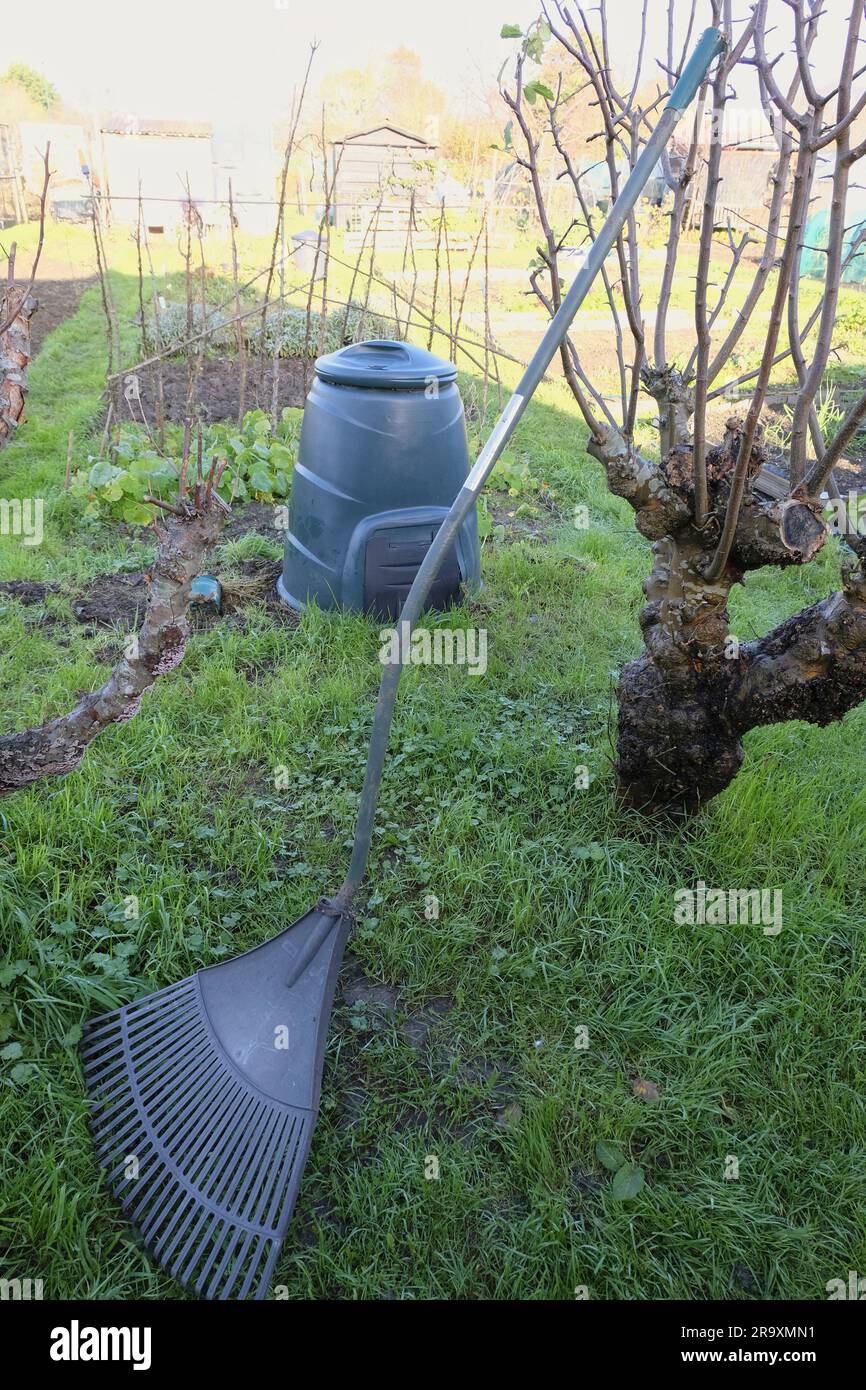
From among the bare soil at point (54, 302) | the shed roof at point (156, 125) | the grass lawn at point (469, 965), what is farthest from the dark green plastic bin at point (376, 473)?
the shed roof at point (156, 125)

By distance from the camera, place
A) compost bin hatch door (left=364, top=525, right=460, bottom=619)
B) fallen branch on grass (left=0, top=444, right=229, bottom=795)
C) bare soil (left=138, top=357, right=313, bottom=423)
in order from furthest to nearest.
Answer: bare soil (left=138, top=357, right=313, bottom=423) < compost bin hatch door (left=364, top=525, right=460, bottom=619) < fallen branch on grass (left=0, top=444, right=229, bottom=795)

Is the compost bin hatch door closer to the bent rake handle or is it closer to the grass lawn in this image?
the grass lawn

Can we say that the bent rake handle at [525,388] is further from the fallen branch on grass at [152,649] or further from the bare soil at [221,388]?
the bare soil at [221,388]

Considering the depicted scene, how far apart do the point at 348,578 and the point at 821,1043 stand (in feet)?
7.39

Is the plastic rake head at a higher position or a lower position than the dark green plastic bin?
lower

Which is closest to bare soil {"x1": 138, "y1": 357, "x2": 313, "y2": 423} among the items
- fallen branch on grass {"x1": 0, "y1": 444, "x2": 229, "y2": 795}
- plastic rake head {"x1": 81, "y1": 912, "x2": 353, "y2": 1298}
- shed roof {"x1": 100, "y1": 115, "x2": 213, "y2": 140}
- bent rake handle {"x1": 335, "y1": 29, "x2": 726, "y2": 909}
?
fallen branch on grass {"x1": 0, "y1": 444, "x2": 229, "y2": 795}

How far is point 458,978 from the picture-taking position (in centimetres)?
210

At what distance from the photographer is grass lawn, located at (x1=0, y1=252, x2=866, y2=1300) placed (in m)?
1.61

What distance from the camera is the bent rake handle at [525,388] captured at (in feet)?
4.46

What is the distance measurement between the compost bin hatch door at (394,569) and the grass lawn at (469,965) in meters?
0.17

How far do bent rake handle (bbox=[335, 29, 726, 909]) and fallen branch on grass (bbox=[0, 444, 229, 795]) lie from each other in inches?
17.8

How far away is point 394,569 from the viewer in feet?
11.0
